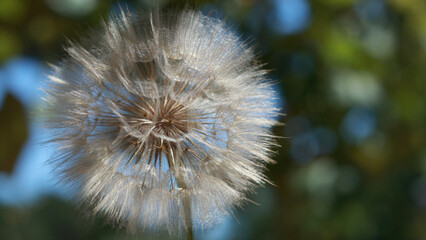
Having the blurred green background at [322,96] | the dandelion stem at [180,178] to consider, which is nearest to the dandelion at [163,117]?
the dandelion stem at [180,178]

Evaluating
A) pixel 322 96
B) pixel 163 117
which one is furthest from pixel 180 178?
pixel 322 96

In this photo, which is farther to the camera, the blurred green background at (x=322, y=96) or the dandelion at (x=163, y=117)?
the blurred green background at (x=322, y=96)

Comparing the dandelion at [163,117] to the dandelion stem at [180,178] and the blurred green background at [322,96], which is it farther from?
the blurred green background at [322,96]

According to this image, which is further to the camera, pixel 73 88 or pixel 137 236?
pixel 73 88

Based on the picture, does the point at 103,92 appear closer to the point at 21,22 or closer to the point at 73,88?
the point at 73,88

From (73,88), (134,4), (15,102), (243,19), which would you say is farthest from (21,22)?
(73,88)
